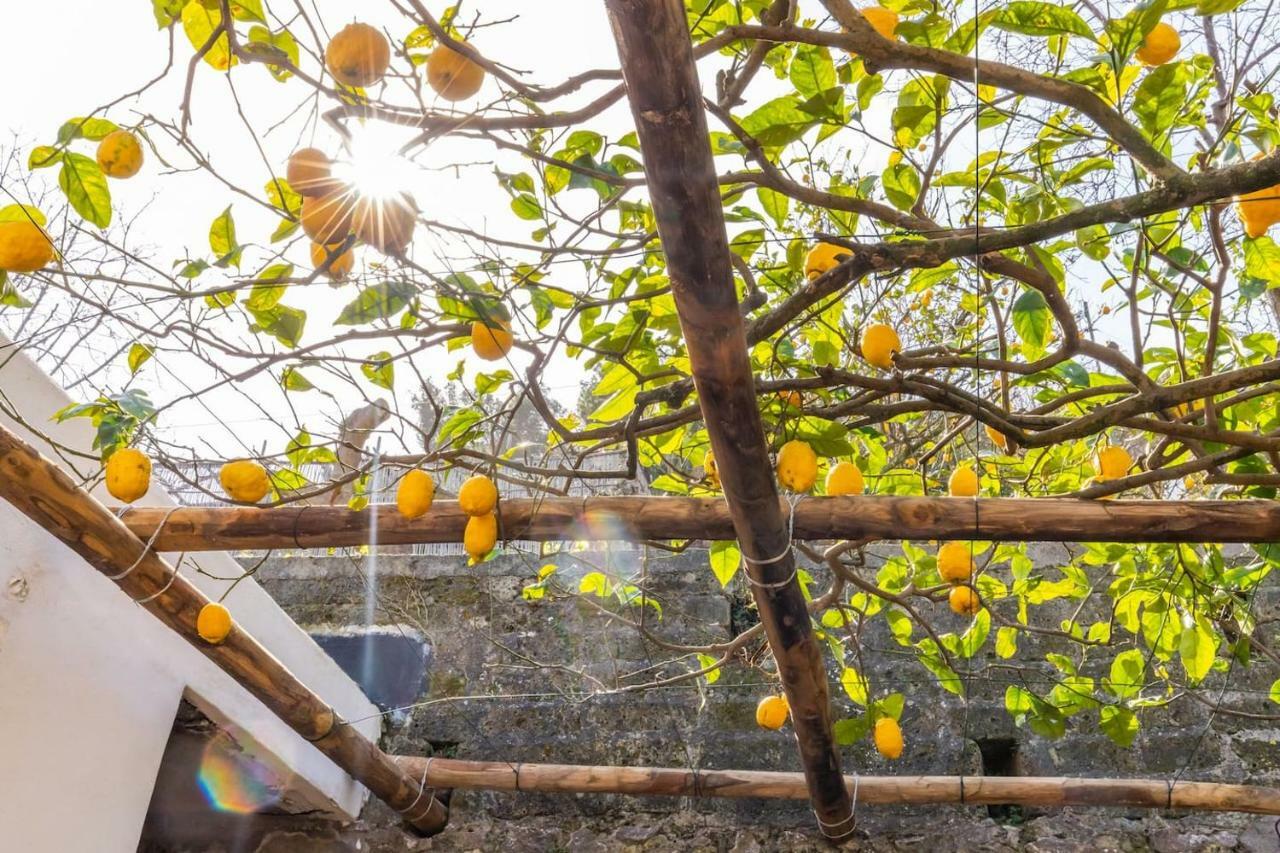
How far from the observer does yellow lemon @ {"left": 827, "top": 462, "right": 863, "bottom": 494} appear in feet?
4.63

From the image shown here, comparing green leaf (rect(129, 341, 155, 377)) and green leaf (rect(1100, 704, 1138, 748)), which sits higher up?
green leaf (rect(129, 341, 155, 377))

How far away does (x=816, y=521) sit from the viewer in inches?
51.0

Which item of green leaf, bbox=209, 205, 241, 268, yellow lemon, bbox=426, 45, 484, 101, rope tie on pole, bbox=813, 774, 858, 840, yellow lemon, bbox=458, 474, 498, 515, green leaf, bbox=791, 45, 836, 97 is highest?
green leaf, bbox=791, 45, 836, 97

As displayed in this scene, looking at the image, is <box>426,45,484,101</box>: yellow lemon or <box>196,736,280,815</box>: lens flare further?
<box>196,736,280,815</box>: lens flare

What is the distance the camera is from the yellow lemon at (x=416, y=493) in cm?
131

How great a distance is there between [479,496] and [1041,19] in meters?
0.85

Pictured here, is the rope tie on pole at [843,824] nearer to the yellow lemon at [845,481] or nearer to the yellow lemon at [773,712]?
the yellow lemon at [773,712]

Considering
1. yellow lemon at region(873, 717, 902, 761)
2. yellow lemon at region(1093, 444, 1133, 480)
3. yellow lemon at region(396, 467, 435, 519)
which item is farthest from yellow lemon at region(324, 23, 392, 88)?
yellow lemon at region(873, 717, 902, 761)

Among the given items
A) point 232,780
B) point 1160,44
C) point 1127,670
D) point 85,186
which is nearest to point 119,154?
point 85,186

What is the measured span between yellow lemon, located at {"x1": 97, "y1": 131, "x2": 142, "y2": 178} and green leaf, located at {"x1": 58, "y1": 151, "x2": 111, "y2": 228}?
23mm

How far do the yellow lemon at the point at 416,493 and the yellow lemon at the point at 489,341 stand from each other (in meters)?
0.21

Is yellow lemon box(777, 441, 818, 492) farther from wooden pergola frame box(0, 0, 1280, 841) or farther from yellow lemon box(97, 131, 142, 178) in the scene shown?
yellow lemon box(97, 131, 142, 178)

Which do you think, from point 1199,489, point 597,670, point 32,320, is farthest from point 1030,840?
point 32,320

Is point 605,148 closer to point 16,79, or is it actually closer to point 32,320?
point 16,79
